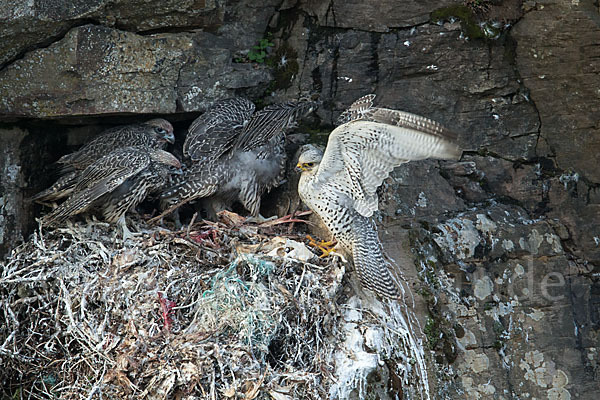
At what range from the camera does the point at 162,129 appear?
22.4 feet

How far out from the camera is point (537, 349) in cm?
625

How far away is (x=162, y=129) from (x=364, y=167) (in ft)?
5.99

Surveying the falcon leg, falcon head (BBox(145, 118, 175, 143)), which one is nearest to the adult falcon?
falcon head (BBox(145, 118, 175, 143))

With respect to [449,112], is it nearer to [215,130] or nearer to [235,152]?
[235,152]

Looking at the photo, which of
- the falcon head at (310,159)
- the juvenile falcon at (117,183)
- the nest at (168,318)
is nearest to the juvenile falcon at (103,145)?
the juvenile falcon at (117,183)

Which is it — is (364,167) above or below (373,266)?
above

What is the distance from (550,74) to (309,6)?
6.62ft

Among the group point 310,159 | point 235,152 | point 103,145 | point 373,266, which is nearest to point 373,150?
point 310,159

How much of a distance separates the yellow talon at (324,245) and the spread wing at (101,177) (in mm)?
1386

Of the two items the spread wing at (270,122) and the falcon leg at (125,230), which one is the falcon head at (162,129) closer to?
the spread wing at (270,122)

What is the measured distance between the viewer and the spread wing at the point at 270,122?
661 centimetres

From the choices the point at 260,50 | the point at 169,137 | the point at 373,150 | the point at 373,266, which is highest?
the point at 260,50

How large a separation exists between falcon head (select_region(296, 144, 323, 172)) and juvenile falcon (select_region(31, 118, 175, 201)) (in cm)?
125

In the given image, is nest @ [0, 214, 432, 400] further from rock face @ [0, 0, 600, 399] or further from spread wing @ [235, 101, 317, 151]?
spread wing @ [235, 101, 317, 151]
